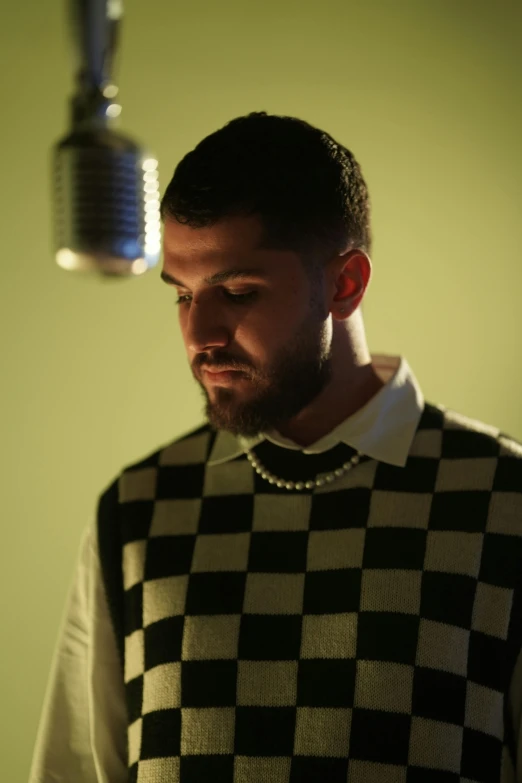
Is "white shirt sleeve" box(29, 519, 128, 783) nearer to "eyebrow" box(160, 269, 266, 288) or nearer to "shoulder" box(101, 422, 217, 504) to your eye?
"shoulder" box(101, 422, 217, 504)

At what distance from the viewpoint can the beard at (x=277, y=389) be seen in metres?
1.51

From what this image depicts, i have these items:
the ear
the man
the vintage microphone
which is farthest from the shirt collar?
the vintage microphone

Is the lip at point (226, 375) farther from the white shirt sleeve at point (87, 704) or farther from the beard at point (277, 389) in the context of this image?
the white shirt sleeve at point (87, 704)

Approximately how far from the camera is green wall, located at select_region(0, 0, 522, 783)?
2.15m

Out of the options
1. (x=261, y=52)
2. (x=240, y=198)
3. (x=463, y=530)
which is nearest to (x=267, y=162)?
(x=240, y=198)

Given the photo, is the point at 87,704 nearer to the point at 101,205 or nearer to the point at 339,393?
the point at 339,393

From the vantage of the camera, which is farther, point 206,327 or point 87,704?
point 87,704

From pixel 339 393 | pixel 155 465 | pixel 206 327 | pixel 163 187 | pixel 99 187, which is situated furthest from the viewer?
pixel 163 187

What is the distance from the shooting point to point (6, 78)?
210cm

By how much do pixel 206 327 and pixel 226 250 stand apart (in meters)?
0.12

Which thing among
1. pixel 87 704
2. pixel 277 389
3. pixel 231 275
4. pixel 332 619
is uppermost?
pixel 231 275

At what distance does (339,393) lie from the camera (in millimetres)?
1605

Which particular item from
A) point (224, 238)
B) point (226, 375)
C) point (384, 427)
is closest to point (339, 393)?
point (384, 427)

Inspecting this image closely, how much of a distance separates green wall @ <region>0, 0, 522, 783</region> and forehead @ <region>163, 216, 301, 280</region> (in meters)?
0.68
